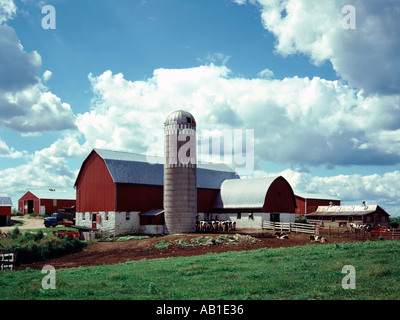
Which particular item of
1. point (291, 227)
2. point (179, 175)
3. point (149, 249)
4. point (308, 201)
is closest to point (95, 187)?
point (179, 175)

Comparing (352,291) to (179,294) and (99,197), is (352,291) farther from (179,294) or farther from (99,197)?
(99,197)

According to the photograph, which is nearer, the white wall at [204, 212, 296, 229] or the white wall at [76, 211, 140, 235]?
the white wall at [76, 211, 140, 235]

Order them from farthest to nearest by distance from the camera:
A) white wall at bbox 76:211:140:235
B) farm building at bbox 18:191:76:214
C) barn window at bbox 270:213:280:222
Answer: farm building at bbox 18:191:76:214
barn window at bbox 270:213:280:222
white wall at bbox 76:211:140:235

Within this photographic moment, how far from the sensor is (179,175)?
47844mm

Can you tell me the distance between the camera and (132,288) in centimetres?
1642

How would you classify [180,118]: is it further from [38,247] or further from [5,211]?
[5,211]

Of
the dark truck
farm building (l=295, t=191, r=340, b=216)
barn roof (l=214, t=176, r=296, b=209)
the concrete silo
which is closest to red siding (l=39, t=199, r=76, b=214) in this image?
the dark truck

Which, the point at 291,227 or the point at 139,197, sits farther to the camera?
the point at 139,197

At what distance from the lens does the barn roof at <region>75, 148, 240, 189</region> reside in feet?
168

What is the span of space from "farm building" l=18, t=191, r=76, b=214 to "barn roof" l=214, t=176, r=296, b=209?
32904mm

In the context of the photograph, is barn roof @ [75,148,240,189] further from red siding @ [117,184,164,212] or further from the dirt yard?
the dirt yard

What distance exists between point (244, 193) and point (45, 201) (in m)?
39.0

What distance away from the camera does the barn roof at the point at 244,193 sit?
55.2 m

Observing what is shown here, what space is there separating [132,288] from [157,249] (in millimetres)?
19053
